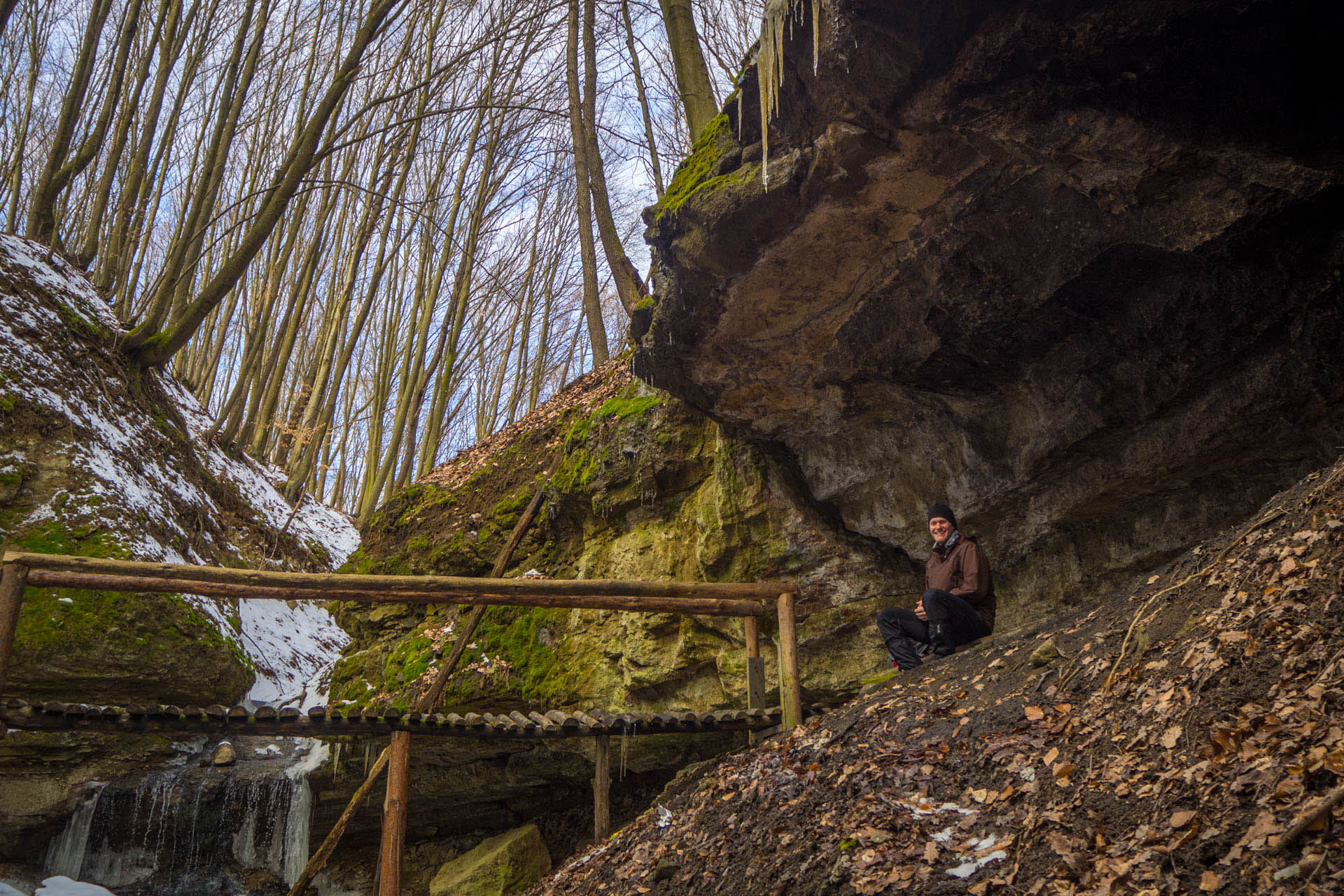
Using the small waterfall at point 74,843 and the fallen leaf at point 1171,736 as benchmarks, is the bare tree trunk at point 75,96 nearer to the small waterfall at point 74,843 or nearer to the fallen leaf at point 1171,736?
the small waterfall at point 74,843

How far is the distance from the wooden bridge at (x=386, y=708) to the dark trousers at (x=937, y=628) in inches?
32.8

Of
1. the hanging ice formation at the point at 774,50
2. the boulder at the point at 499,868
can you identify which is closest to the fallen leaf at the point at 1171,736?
the hanging ice formation at the point at 774,50

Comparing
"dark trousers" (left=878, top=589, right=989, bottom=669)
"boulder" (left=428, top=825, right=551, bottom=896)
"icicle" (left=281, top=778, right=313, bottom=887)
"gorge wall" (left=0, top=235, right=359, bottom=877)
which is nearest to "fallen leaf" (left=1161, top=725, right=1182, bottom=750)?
"dark trousers" (left=878, top=589, right=989, bottom=669)

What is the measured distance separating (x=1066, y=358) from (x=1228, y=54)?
2.41 metres

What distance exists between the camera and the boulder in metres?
7.35

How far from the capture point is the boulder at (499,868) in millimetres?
7348

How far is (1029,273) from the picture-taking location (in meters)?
5.68

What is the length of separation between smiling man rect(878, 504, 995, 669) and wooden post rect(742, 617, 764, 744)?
1131 millimetres

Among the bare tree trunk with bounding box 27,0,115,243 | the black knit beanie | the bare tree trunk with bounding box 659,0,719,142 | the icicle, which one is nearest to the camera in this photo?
the black knit beanie

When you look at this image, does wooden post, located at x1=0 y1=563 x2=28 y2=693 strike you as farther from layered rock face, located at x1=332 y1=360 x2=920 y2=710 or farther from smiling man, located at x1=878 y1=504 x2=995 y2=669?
smiling man, located at x1=878 y1=504 x2=995 y2=669

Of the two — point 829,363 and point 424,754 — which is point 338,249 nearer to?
point 424,754

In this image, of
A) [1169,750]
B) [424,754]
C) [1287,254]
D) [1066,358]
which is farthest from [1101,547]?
[424,754]

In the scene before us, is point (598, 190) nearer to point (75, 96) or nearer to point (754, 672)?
point (75, 96)

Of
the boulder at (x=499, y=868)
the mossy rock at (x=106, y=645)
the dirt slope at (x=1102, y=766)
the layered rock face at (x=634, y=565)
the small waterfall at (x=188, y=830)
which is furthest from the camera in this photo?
the layered rock face at (x=634, y=565)
